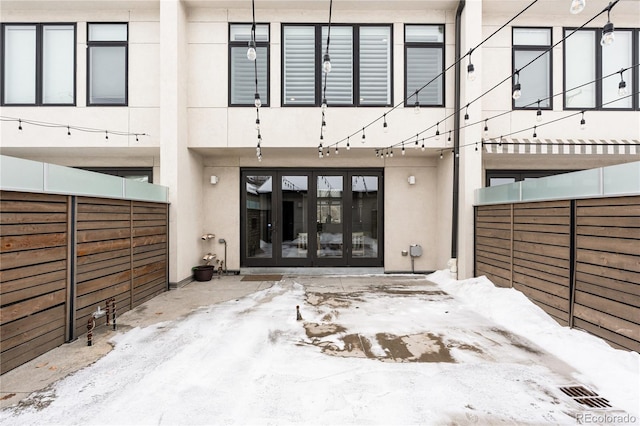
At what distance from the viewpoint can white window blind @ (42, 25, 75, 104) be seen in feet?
22.4

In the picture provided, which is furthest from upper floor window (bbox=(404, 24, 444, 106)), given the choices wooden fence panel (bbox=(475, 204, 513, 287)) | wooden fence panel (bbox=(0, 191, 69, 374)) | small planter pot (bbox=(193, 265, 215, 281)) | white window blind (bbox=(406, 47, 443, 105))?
wooden fence panel (bbox=(0, 191, 69, 374))

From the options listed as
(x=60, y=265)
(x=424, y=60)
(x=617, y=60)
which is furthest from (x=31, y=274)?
(x=617, y=60)

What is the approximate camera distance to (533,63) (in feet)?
22.6

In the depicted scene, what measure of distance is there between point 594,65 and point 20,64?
13.3 meters

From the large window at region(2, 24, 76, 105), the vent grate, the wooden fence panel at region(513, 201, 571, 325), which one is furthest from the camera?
the large window at region(2, 24, 76, 105)

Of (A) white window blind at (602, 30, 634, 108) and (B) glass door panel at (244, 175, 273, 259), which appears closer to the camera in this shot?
(A) white window blind at (602, 30, 634, 108)

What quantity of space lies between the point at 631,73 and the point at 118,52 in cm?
1189

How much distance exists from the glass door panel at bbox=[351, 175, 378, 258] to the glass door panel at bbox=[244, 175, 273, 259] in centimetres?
215

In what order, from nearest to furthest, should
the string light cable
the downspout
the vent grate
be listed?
the vent grate → the downspout → the string light cable

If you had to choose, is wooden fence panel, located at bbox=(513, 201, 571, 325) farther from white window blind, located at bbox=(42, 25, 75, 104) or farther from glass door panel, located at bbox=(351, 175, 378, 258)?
white window blind, located at bbox=(42, 25, 75, 104)

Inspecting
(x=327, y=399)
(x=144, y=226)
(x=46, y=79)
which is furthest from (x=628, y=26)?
(x=46, y=79)

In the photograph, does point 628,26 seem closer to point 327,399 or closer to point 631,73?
point 631,73

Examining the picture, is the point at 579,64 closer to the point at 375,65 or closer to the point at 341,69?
the point at 375,65

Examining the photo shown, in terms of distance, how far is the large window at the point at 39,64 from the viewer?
22.3 ft
